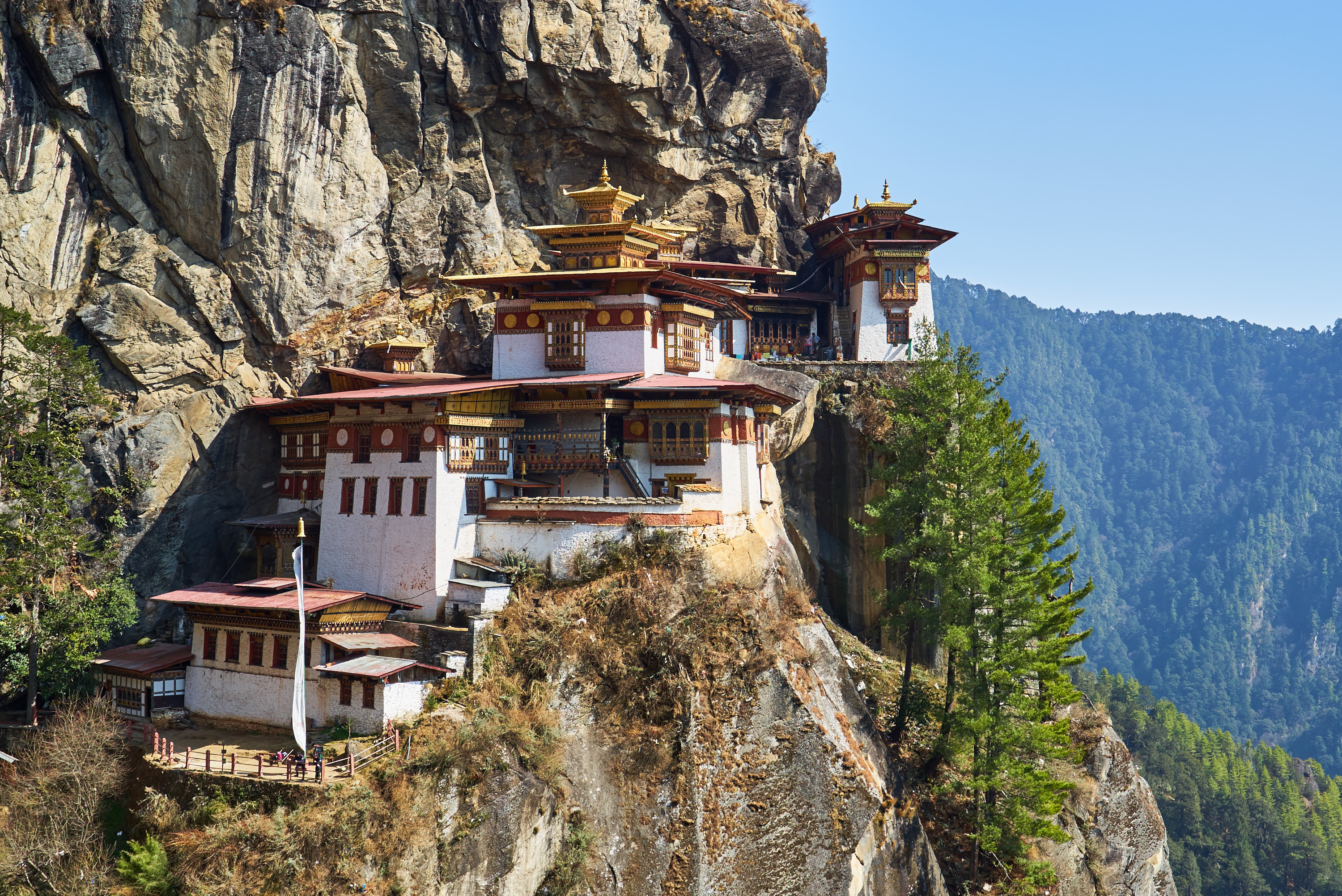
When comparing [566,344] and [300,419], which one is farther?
[566,344]

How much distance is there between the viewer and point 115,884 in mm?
28391

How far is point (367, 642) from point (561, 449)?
392 inches

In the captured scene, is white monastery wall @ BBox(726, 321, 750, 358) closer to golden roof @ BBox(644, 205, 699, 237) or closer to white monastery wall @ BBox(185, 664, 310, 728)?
golden roof @ BBox(644, 205, 699, 237)

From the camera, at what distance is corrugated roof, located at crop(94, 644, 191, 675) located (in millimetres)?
34125

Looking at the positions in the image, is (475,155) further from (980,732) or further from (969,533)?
(980,732)

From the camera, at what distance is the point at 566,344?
1671 inches

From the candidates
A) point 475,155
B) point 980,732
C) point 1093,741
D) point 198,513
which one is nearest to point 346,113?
point 475,155

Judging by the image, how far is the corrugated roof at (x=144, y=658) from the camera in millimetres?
34125

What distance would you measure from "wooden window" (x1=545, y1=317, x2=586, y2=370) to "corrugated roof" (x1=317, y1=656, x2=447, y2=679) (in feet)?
46.8

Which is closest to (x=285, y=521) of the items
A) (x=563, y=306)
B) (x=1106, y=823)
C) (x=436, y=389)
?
(x=436, y=389)

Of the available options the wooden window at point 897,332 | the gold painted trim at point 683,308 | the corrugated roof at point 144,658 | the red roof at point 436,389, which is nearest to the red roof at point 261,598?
the corrugated roof at point 144,658

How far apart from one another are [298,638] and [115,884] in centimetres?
793

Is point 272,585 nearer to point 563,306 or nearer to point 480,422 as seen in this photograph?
point 480,422

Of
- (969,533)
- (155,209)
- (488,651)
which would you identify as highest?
(155,209)
